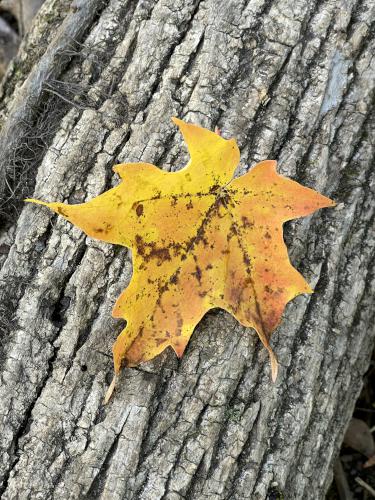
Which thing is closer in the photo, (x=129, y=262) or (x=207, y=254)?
(x=207, y=254)

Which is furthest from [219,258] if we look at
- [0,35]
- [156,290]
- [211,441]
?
[0,35]

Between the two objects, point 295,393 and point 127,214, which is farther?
Result: point 295,393

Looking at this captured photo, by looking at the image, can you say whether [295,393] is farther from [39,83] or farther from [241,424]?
[39,83]

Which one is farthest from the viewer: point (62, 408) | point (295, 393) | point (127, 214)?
point (295, 393)
